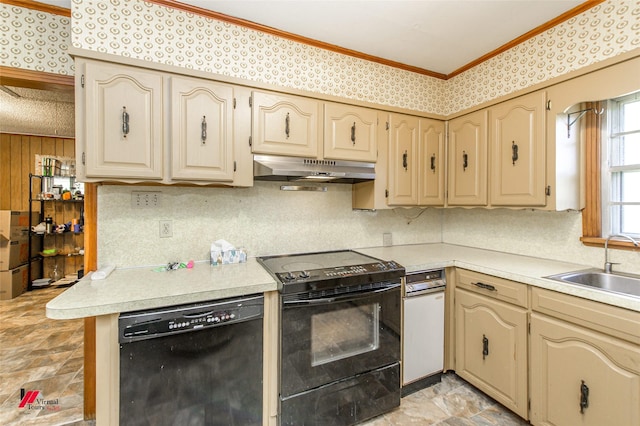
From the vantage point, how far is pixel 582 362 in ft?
4.67

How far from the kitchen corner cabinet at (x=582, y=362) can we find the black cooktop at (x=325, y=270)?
84 cm

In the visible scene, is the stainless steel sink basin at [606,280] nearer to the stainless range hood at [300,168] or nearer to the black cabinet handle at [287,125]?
the stainless range hood at [300,168]

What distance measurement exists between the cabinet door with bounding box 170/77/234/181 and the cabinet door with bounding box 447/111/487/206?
75.1 inches

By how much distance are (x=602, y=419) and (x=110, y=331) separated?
2.33m

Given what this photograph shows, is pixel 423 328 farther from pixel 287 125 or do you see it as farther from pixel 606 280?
pixel 287 125

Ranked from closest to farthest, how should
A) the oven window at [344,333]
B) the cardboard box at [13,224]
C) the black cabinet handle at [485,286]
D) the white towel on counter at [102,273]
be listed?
1. the white towel on counter at [102,273]
2. the oven window at [344,333]
3. the black cabinet handle at [485,286]
4. the cardboard box at [13,224]

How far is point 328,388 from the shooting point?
1655 millimetres

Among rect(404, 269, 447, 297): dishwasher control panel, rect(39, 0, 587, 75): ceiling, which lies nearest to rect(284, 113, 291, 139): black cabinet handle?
rect(39, 0, 587, 75): ceiling

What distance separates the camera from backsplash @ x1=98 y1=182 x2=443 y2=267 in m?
1.81

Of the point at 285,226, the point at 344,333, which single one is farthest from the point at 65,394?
the point at 344,333

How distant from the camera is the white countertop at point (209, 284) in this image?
123cm

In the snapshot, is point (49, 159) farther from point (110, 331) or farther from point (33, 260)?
point (110, 331)

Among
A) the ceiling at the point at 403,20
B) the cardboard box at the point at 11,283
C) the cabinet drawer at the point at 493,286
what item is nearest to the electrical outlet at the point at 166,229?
the ceiling at the point at 403,20

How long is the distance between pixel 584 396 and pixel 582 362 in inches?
6.5
